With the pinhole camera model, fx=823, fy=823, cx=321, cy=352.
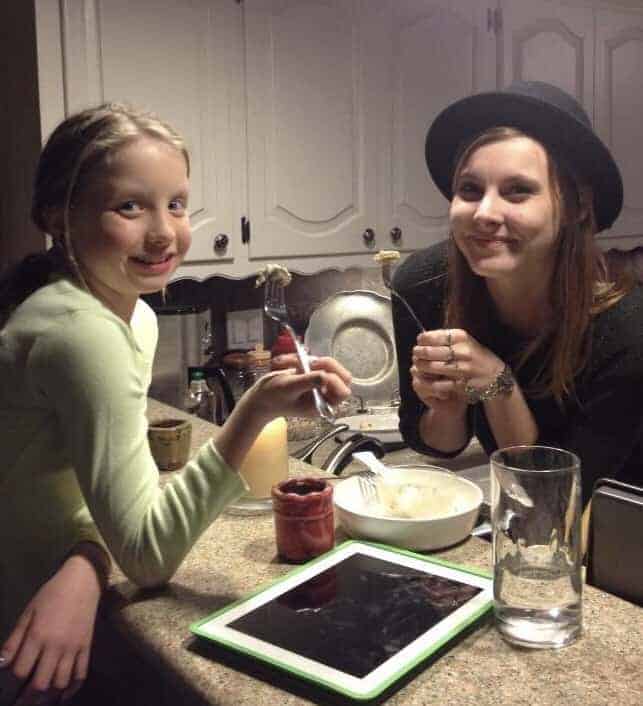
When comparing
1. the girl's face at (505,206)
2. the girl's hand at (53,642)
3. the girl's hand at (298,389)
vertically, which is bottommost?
the girl's hand at (53,642)

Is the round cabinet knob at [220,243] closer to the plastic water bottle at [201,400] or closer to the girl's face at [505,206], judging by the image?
the plastic water bottle at [201,400]

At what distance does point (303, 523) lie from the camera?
97 cm

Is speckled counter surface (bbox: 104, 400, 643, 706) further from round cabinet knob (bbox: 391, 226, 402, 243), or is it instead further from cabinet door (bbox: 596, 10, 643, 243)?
cabinet door (bbox: 596, 10, 643, 243)

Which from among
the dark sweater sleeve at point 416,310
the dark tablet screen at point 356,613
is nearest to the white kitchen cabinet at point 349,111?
the dark sweater sleeve at point 416,310

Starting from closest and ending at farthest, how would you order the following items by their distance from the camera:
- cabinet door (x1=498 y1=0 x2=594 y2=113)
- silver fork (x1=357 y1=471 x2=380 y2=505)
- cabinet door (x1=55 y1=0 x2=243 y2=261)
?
silver fork (x1=357 y1=471 x2=380 y2=505), cabinet door (x1=55 y1=0 x2=243 y2=261), cabinet door (x1=498 y1=0 x2=594 y2=113)

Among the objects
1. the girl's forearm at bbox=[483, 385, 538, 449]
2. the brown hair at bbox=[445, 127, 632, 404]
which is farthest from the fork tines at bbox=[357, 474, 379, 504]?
the brown hair at bbox=[445, 127, 632, 404]

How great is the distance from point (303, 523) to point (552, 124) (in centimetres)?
77

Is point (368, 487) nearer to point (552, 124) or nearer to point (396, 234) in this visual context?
point (552, 124)

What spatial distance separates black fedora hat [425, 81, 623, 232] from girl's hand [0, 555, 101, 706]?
3.15 feet

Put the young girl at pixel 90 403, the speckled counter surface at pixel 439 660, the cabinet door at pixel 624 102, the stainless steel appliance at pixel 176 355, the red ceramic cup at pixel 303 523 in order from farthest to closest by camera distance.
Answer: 1. the cabinet door at pixel 624 102
2. the stainless steel appliance at pixel 176 355
3. the red ceramic cup at pixel 303 523
4. the young girl at pixel 90 403
5. the speckled counter surface at pixel 439 660

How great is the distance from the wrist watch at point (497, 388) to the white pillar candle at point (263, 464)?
353mm

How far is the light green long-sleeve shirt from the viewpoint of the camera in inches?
32.9

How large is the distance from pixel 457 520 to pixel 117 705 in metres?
0.47

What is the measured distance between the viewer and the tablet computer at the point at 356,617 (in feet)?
2.39
